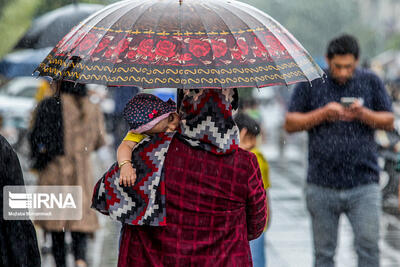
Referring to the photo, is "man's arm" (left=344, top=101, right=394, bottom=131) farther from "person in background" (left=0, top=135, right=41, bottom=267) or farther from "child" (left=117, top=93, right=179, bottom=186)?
"person in background" (left=0, top=135, right=41, bottom=267)

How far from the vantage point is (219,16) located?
10.3 ft

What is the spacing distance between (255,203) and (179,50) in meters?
0.83

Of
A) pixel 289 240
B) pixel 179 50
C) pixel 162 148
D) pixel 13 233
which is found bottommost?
pixel 289 240

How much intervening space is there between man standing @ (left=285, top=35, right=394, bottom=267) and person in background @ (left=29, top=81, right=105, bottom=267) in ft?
6.77

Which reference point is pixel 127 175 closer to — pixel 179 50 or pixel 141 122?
pixel 141 122

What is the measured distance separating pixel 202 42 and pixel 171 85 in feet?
0.94

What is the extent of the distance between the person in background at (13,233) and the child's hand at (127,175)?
0.50 metres

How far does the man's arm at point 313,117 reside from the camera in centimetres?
492

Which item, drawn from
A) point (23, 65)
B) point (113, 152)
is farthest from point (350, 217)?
point (113, 152)

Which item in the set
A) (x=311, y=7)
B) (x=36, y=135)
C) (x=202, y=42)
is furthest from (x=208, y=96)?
(x=311, y=7)

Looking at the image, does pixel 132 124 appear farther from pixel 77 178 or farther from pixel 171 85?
pixel 77 178

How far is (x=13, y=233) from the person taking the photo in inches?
107

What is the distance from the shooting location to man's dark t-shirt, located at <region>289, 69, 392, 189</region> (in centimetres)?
496

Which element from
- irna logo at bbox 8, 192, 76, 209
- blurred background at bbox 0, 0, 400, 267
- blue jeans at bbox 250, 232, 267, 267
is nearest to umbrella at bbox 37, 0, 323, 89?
blurred background at bbox 0, 0, 400, 267
